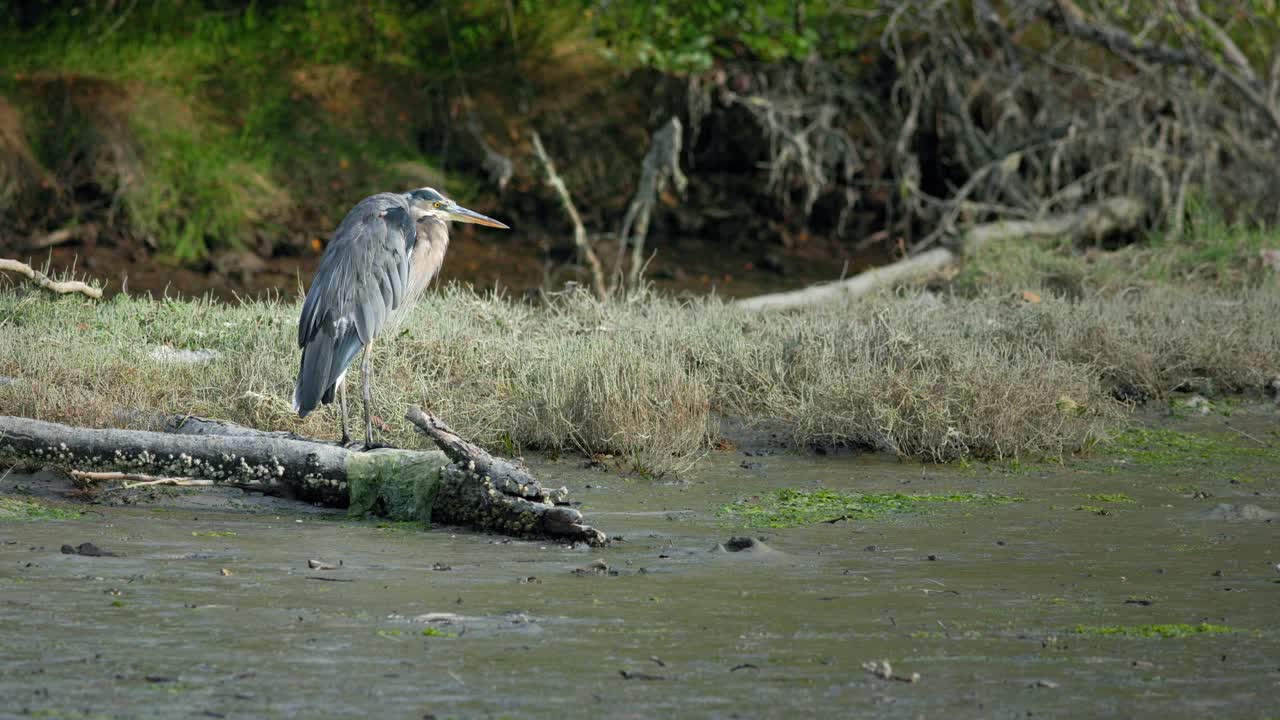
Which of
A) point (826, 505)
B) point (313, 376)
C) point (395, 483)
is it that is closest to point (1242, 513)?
point (826, 505)

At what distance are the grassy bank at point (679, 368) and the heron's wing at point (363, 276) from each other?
67 cm

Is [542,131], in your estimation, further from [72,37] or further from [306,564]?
[306,564]

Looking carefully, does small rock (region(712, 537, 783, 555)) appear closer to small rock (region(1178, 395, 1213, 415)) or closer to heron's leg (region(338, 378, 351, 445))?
heron's leg (region(338, 378, 351, 445))

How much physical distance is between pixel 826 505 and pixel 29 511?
300 cm

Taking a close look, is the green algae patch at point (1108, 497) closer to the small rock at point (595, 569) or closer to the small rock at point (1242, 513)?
the small rock at point (1242, 513)

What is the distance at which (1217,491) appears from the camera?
6.82 m

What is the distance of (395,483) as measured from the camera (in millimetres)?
5969

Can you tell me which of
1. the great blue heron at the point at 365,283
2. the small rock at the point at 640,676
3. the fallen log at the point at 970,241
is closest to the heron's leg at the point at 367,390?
the great blue heron at the point at 365,283

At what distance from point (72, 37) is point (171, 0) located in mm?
1018

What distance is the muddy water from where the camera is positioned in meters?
3.70

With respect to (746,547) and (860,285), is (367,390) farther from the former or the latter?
(860,285)

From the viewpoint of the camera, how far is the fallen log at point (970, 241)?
11.6 metres

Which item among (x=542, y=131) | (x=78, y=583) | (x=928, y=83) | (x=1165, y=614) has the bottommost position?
(x=78, y=583)

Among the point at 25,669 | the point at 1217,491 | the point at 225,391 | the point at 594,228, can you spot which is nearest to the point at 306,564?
the point at 25,669
